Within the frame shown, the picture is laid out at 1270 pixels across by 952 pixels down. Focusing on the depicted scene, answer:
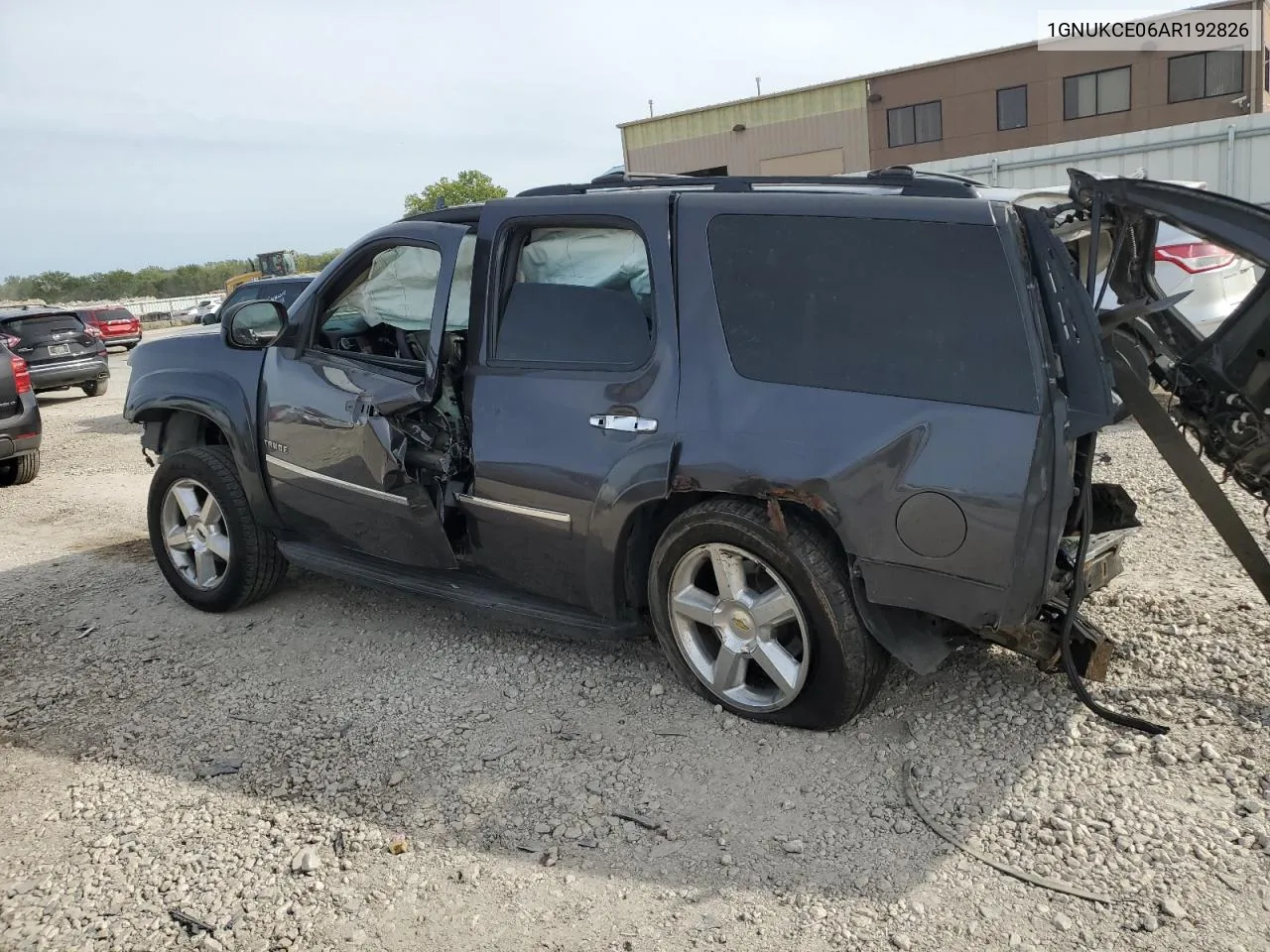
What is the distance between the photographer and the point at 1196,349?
368 centimetres

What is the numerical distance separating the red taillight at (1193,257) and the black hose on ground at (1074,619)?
4.56 metres

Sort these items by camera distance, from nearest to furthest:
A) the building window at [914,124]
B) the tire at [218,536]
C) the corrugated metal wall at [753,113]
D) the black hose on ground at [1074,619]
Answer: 1. the black hose on ground at [1074,619]
2. the tire at [218,536]
3. the building window at [914,124]
4. the corrugated metal wall at [753,113]

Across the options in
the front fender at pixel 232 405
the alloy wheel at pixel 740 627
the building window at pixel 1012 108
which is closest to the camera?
the alloy wheel at pixel 740 627

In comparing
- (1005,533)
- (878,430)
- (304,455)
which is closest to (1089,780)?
(1005,533)

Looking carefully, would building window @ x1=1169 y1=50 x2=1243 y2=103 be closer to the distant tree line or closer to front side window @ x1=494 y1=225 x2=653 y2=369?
front side window @ x1=494 y1=225 x2=653 y2=369

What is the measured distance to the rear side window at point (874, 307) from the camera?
121 inches

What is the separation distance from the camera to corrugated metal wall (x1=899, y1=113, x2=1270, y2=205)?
14773 mm

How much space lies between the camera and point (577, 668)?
433cm

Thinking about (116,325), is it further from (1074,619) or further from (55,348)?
(1074,619)

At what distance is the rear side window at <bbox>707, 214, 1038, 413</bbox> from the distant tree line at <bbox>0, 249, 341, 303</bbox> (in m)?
66.4

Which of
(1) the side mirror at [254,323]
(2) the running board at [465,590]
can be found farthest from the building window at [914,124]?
(2) the running board at [465,590]

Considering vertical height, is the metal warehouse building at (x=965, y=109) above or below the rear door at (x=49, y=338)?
above

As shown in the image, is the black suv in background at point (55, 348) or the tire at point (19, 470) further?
the black suv in background at point (55, 348)

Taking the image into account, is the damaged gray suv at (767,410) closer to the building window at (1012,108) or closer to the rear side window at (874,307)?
the rear side window at (874,307)
